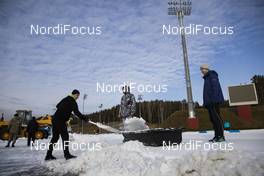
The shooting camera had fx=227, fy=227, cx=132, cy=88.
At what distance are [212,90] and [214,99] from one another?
249 millimetres

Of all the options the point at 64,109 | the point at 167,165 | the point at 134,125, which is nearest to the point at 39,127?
the point at 134,125

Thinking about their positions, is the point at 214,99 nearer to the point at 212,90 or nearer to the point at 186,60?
the point at 212,90

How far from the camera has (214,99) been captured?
231 inches

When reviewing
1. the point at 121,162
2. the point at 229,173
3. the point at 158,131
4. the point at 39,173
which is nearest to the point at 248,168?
the point at 229,173

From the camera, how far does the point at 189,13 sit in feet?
82.7

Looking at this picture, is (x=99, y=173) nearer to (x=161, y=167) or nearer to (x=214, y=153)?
(x=161, y=167)

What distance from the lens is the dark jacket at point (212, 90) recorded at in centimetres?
588

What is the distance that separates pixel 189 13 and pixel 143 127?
21.3m

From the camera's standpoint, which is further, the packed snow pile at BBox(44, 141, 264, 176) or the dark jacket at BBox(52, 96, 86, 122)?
the dark jacket at BBox(52, 96, 86, 122)

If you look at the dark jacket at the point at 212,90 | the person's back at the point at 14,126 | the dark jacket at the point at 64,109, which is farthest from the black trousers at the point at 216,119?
the person's back at the point at 14,126

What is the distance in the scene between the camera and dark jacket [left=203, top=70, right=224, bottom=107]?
5.88 metres

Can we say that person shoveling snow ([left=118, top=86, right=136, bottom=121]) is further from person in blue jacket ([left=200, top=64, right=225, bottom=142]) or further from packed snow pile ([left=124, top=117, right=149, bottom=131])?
person in blue jacket ([left=200, top=64, right=225, bottom=142])
